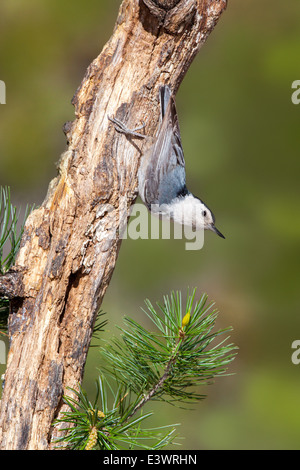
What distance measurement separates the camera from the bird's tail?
1417mm

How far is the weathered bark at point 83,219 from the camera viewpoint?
1234 mm

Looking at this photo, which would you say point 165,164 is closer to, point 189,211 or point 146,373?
point 189,211

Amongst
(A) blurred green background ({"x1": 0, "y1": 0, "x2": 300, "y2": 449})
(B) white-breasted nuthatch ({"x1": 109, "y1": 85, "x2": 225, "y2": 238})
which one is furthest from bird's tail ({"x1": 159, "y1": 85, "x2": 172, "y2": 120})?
(A) blurred green background ({"x1": 0, "y1": 0, "x2": 300, "y2": 449})

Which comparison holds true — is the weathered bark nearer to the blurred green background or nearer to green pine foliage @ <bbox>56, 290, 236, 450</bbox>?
green pine foliage @ <bbox>56, 290, 236, 450</bbox>

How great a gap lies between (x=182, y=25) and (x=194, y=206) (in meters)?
0.60

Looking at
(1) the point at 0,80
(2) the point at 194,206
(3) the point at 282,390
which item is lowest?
(3) the point at 282,390

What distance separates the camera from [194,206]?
1834 millimetres

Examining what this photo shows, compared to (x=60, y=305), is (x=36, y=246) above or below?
above

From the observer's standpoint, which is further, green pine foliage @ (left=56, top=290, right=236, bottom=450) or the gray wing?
the gray wing

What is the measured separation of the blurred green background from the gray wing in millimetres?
954

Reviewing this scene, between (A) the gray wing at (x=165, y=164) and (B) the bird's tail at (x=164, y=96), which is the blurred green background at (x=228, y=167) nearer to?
(A) the gray wing at (x=165, y=164)

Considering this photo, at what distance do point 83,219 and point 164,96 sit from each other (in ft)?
1.16

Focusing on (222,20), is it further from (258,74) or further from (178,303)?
(178,303)

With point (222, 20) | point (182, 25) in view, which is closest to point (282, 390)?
point (222, 20)
